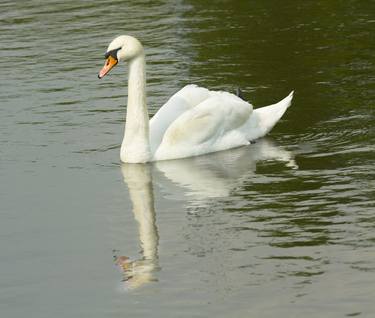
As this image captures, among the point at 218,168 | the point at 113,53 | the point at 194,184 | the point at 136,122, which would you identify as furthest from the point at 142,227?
the point at 113,53

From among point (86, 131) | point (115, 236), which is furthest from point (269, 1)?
point (115, 236)

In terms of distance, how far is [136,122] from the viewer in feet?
48.6

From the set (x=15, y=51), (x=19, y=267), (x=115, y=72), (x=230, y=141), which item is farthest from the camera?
(x=15, y=51)

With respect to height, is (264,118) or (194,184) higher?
→ (264,118)

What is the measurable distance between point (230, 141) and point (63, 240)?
145 inches

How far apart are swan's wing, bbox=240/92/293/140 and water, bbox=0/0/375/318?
0.54 ft

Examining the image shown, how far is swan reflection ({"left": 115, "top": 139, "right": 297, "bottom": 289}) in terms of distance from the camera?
42.2 ft

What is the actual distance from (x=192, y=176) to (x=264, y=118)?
1845mm

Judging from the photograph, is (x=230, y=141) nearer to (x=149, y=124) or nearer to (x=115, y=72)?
(x=149, y=124)

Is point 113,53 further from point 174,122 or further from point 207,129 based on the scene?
point 207,129

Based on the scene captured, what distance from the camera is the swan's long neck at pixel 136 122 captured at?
1475 centimetres

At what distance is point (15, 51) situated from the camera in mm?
20969

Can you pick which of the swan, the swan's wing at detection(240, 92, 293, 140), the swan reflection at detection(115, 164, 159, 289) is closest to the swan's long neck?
the swan

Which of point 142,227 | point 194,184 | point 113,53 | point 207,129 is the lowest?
point 142,227
